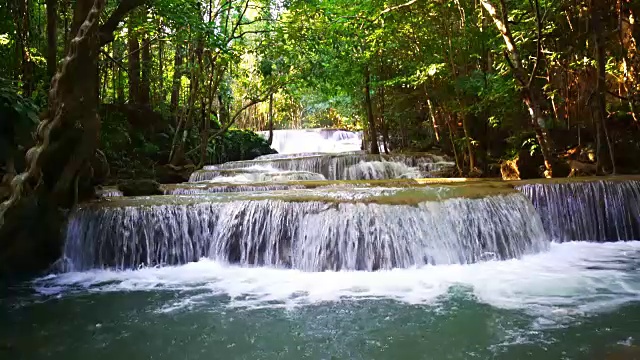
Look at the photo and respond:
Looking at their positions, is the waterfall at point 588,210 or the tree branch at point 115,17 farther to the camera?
the waterfall at point 588,210

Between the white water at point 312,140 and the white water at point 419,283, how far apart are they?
23188 mm

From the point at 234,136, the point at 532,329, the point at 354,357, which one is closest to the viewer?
the point at 354,357

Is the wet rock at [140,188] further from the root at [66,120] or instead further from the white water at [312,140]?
the white water at [312,140]

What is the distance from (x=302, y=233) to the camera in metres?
7.11

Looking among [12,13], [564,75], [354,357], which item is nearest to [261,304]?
[354,357]

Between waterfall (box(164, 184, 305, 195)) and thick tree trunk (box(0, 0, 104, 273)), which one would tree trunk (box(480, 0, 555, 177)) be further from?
thick tree trunk (box(0, 0, 104, 273))

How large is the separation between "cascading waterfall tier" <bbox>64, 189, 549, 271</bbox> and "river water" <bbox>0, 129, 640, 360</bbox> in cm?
3

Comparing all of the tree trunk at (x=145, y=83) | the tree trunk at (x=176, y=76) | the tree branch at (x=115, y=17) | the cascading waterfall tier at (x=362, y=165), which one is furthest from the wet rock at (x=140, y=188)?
the tree trunk at (x=145, y=83)

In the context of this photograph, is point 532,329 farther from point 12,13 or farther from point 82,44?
point 12,13

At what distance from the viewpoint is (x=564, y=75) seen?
11375 mm

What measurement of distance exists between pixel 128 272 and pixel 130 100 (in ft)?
33.9

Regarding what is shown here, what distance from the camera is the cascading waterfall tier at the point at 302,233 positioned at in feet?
22.8

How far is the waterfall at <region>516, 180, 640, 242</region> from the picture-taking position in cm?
859

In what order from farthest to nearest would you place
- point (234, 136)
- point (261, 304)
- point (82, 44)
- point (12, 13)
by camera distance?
1. point (234, 136)
2. point (12, 13)
3. point (82, 44)
4. point (261, 304)
